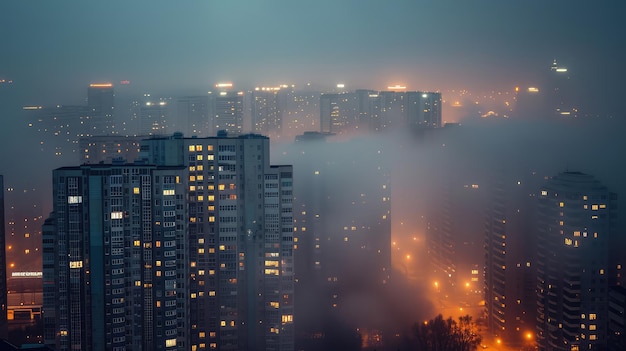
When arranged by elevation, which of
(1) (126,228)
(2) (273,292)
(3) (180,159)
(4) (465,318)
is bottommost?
(4) (465,318)

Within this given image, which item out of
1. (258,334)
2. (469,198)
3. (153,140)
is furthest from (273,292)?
(469,198)

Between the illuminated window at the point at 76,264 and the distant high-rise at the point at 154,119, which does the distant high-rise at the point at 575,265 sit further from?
the distant high-rise at the point at 154,119

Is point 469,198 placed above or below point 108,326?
above

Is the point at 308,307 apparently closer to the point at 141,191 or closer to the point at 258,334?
the point at 258,334

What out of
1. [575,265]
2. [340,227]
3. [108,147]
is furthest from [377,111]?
[575,265]

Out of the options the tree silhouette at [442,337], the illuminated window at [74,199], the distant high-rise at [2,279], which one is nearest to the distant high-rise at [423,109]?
the tree silhouette at [442,337]

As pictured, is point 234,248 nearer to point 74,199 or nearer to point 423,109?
point 74,199

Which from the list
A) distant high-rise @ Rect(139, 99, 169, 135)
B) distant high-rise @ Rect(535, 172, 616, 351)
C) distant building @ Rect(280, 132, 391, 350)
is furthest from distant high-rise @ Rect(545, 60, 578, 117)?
distant high-rise @ Rect(139, 99, 169, 135)
